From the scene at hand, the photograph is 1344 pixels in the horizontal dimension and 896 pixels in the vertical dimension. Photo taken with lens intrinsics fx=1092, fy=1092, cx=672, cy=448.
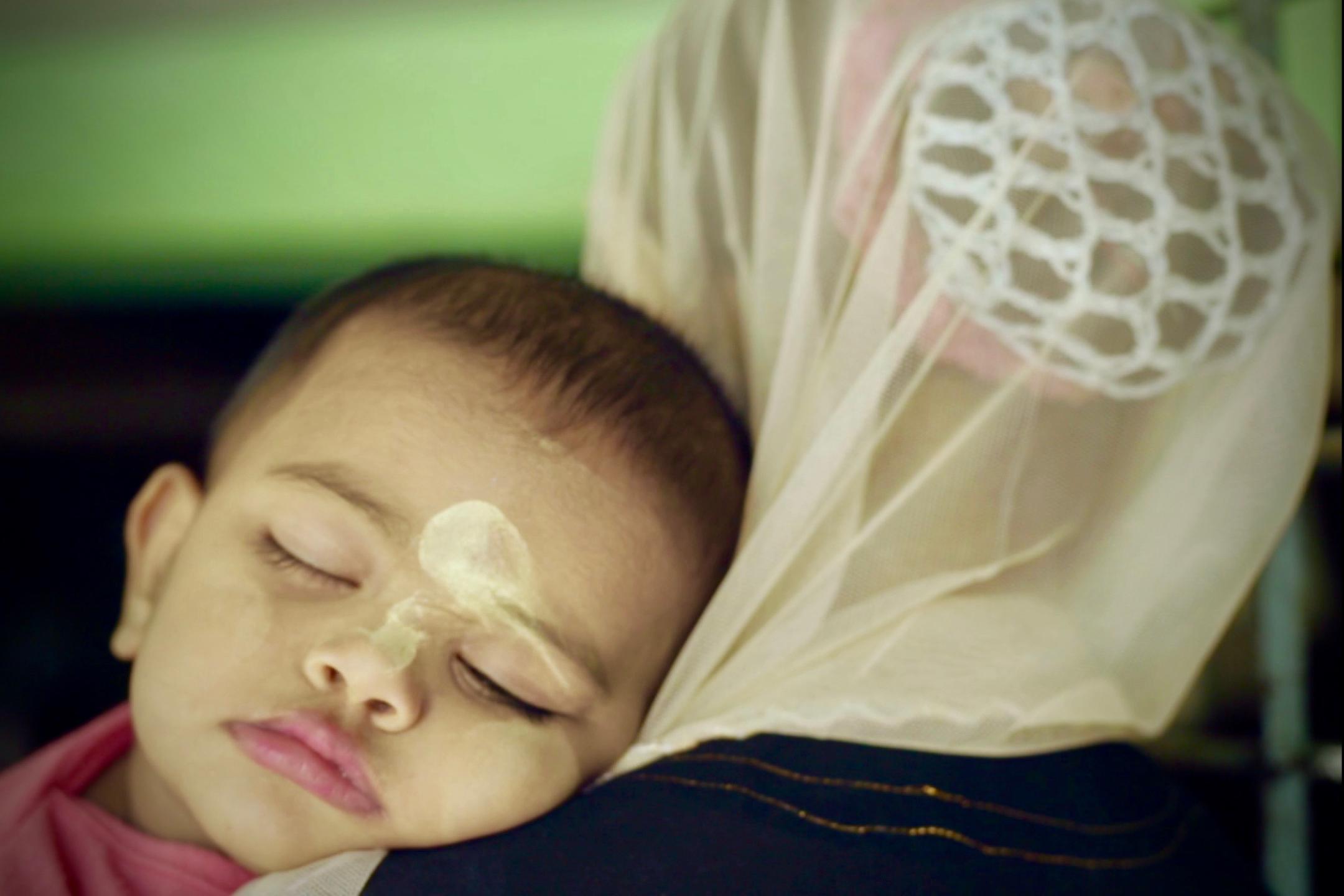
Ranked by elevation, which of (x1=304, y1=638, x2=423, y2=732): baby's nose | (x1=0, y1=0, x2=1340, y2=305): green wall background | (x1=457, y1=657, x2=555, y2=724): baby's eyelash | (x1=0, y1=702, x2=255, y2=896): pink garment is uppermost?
(x1=0, y1=0, x2=1340, y2=305): green wall background

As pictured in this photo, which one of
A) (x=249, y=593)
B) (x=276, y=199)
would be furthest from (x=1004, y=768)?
(x=276, y=199)

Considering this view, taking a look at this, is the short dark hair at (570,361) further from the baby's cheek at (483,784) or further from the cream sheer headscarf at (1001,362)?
the baby's cheek at (483,784)

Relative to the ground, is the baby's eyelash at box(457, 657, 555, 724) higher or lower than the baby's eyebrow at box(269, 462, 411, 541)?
lower

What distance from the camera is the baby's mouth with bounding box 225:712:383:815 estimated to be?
1.51ft

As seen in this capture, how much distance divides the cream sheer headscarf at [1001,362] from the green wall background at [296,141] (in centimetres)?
19

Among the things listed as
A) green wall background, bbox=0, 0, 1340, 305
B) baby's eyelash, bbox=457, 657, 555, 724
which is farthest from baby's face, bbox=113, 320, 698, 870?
green wall background, bbox=0, 0, 1340, 305

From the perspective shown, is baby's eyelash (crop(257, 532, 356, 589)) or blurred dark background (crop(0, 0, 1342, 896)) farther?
blurred dark background (crop(0, 0, 1342, 896))

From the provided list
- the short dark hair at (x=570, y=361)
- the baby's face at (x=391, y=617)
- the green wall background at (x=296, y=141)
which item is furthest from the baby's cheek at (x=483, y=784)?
the green wall background at (x=296, y=141)

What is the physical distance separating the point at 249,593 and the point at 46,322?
29cm

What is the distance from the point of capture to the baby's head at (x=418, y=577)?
18.4 inches

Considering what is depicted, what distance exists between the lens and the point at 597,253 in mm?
759

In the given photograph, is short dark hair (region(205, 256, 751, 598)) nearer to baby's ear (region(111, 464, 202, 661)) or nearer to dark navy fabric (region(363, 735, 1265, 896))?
baby's ear (region(111, 464, 202, 661))

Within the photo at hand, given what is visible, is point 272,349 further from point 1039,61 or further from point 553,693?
point 1039,61

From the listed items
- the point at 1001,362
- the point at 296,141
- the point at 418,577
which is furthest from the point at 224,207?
the point at 1001,362
